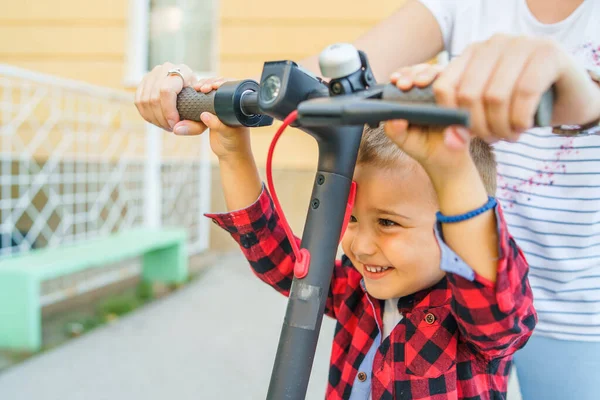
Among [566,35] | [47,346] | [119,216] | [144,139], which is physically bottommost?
[47,346]

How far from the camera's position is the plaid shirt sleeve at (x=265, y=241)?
102 centimetres

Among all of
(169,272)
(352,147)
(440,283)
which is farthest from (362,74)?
(169,272)

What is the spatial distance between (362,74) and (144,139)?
3.71 m

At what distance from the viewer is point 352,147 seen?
29.2 inches

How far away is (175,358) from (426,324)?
181cm

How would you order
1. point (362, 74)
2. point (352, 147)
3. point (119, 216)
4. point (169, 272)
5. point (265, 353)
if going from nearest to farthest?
1. point (362, 74)
2. point (352, 147)
3. point (265, 353)
4. point (169, 272)
5. point (119, 216)

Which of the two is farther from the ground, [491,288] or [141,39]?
[141,39]

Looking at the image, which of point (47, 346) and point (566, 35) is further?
point (47, 346)

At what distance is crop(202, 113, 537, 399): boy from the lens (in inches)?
27.1

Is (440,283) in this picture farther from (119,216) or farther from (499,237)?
(119,216)

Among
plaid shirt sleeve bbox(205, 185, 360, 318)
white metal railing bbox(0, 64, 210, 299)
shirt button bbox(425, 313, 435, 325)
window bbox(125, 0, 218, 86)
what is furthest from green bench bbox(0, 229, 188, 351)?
shirt button bbox(425, 313, 435, 325)

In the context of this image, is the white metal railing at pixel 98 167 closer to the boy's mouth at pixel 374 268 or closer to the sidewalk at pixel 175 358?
the sidewalk at pixel 175 358

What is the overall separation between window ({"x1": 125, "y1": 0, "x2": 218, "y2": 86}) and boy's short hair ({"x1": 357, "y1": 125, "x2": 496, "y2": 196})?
3.34 metres

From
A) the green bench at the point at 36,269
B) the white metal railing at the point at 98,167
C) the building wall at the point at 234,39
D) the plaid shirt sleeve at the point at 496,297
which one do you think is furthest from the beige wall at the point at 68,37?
the plaid shirt sleeve at the point at 496,297
